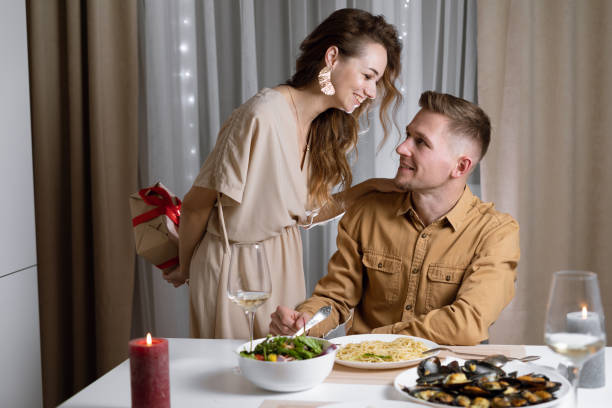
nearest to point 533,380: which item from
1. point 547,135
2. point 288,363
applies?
point 288,363

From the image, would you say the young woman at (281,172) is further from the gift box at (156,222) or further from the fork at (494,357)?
the fork at (494,357)

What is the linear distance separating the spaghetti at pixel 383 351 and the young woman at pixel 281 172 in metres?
0.65

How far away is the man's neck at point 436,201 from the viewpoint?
6.28ft

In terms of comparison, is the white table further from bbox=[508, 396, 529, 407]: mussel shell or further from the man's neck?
the man's neck

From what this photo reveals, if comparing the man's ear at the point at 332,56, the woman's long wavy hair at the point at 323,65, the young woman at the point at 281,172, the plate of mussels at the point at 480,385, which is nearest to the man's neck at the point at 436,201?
the young woman at the point at 281,172

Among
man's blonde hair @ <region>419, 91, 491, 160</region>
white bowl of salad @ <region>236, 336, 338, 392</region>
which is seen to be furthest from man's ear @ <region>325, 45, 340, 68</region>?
white bowl of salad @ <region>236, 336, 338, 392</region>

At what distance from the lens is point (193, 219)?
198 centimetres

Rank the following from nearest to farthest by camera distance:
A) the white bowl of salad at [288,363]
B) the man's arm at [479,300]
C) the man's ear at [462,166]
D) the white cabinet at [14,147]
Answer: the white bowl of salad at [288,363], the man's arm at [479,300], the man's ear at [462,166], the white cabinet at [14,147]

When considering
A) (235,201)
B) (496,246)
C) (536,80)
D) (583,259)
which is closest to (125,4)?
(235,201)

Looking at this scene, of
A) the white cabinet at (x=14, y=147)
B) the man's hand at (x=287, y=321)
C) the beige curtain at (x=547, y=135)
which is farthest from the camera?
the beige curtain at (x=547, y=135)

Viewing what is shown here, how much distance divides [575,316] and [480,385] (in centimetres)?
25

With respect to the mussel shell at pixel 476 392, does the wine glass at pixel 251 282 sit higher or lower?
higher

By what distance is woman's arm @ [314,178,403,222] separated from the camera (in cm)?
201

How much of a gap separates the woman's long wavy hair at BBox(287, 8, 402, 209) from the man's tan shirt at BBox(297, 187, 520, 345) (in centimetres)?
21
